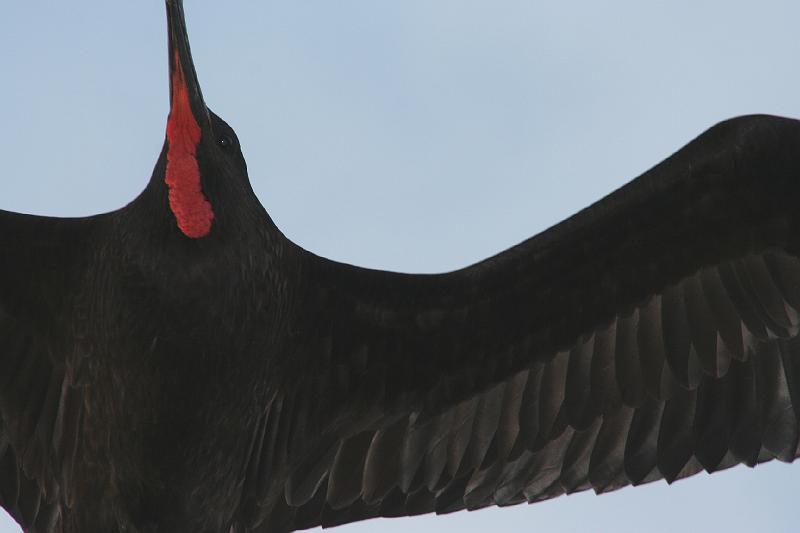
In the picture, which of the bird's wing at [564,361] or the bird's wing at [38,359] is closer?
the bird's wing at [38,359]

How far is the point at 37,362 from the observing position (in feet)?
28.1

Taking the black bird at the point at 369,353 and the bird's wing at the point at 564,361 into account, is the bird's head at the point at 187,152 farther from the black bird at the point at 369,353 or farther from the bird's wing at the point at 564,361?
the bird's wing at the point at 564,361

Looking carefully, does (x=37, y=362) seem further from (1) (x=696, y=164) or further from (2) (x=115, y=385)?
(1) (x=696, y=164)

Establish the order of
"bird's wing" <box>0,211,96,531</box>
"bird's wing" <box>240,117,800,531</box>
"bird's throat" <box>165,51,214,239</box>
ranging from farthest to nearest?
"bird's wing" <box>240,117,800,531</box>, "bird's wing" <box>0,211,96,531</box>, "bird's throat" <box>165,51,214,239</box>

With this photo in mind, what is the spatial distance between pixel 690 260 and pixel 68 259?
9.39 ft

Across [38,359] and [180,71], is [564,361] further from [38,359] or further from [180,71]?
[38,359]

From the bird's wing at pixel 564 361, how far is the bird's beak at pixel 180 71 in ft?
3.11

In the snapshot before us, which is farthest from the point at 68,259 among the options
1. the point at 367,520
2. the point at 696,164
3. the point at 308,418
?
the point at 696,164

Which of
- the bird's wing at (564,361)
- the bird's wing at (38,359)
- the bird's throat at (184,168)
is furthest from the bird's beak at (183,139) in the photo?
the bird's wing at (564,361)

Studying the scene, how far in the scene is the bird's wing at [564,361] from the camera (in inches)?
336

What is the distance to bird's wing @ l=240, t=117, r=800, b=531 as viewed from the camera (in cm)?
852

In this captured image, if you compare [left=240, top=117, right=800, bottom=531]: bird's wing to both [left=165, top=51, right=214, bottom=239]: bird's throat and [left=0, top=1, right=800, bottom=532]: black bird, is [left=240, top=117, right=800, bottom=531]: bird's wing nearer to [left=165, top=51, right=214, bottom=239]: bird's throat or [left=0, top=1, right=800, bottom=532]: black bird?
[left=0, top=1, right=800, bottom=532]: black bird

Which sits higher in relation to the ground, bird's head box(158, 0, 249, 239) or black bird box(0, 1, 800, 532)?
bird's head box(158, 0, 249, 239)

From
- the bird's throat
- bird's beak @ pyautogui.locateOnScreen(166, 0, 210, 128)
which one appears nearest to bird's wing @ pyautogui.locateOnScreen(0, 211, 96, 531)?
the bird's throat
